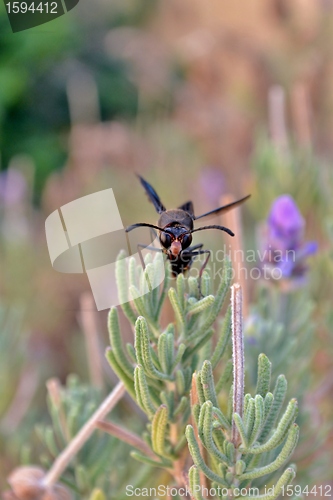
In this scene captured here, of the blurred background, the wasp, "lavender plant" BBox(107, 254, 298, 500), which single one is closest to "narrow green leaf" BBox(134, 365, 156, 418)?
"lavender plant" BBox(107, 254, 298, 500)

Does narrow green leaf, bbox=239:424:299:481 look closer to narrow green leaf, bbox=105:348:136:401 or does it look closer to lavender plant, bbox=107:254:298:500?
lavender plant, bbox=107:254:298:500

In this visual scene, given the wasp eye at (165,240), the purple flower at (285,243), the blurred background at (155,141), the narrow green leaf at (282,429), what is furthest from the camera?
the blurred background at (155,141)

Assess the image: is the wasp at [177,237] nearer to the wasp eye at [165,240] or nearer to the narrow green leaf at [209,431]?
the wasp eye at [165,240]

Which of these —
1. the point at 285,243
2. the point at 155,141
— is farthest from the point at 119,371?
the point at 155,141

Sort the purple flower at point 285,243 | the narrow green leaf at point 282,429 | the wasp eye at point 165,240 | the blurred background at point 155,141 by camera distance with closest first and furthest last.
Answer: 1. the narrow green leaf at point 282,429
2. the wasp eye at point 165,240
3. the purple flower at point 285,243
4. the blurred background at point 155,141

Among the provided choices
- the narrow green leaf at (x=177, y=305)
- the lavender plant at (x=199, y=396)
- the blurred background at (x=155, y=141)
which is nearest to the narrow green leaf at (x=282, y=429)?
the lavender plant at (x=199, y=396)

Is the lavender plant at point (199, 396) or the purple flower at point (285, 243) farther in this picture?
the purple flower at point (285, 243)

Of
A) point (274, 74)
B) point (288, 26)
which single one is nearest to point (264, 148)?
point (274, 74)
